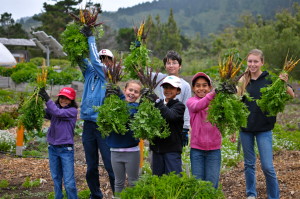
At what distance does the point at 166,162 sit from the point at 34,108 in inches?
73.9

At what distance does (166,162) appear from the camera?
464cm

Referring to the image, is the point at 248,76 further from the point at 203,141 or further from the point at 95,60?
the point at 95,60

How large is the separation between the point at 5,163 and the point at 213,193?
18.9 feet

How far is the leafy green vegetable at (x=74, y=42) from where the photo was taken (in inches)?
210

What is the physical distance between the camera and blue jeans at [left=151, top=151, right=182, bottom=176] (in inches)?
182

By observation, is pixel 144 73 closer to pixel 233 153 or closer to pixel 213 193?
pixel 213 193

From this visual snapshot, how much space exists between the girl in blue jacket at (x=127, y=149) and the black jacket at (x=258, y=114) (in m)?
1.55

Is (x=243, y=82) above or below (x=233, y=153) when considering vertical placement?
above

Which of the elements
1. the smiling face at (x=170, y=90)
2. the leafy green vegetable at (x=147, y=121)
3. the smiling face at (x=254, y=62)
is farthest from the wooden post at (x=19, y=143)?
the smiling face at (x=254, y=62)

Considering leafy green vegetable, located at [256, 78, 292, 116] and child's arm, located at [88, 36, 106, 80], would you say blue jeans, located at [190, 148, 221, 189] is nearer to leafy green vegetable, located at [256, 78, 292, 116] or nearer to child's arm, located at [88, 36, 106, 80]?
leafy green vegetable, located at [256, 78, 292, 116]

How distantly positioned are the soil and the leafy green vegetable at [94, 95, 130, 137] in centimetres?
218

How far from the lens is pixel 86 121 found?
5.50m

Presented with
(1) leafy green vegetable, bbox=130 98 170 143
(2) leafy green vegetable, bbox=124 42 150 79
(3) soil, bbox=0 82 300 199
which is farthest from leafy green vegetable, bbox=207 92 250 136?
(3) soil, bbox=0 82 300 199

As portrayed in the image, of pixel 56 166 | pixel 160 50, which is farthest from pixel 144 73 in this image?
pixel 160 50
